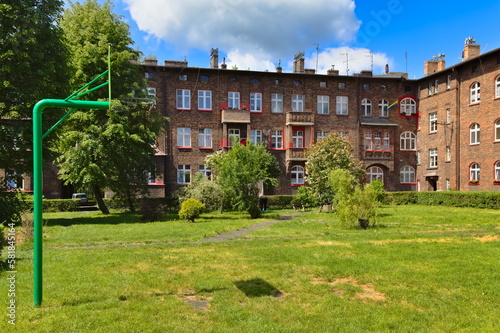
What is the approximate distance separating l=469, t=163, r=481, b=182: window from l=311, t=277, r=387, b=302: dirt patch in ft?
97.2

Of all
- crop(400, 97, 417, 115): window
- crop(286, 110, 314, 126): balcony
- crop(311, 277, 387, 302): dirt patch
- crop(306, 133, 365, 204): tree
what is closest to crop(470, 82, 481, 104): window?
crop(400, 97, 417, 115): window

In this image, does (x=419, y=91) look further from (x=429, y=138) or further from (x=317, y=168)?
(x=317, y=168)

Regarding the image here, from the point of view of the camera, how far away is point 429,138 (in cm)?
3862

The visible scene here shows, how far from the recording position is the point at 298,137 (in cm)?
3853

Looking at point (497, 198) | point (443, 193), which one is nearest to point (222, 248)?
point (497, 198)

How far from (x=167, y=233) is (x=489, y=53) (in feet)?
97.1

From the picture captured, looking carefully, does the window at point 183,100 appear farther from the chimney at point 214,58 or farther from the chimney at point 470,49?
the chimney at point 470,49

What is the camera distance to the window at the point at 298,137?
38.4 m

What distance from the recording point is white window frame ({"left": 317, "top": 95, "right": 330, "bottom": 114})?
39562 millimetres

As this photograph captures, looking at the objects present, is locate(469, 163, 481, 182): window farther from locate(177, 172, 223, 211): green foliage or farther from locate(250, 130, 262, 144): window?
locate(177, 172, 223, 211): green foliage

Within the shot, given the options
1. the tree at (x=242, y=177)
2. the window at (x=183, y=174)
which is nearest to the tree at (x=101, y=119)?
the tree at (x=242, y=177)

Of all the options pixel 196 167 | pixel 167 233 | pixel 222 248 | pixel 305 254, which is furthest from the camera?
pixel 196 167

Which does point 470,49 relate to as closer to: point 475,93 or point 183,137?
point 475,93

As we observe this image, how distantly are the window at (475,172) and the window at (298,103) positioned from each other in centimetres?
1625
